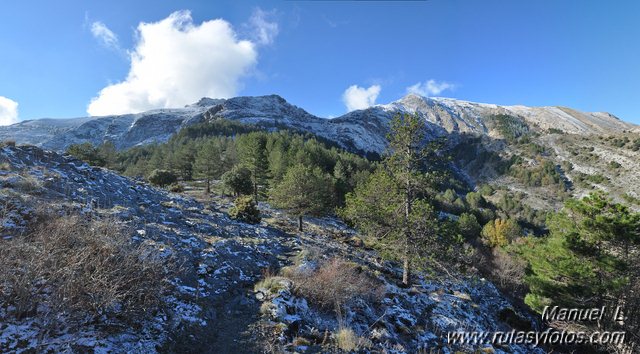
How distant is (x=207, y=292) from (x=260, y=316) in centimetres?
253

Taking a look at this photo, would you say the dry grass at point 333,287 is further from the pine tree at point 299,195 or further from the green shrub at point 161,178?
the green shrub at point 161,178

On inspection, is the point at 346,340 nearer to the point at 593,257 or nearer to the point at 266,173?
the point at 593,257

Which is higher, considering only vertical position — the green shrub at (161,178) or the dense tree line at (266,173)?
the dense tree line at (266,173)

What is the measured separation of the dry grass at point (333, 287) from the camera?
454 inches

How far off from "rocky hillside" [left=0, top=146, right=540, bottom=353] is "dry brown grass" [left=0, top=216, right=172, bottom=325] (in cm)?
14

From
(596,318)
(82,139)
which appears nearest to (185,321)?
(596,318)

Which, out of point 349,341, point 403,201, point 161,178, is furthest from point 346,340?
point 161,178

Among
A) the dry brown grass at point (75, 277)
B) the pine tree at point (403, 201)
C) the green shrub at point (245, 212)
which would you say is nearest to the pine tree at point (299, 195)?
the green shrub at point (245, 212)

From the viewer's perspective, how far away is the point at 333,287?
1215 cm

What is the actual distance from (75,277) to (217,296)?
5.40 metres

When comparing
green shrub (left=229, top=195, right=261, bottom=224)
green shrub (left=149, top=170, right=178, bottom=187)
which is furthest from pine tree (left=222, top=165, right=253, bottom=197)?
green shrub (left=229, top=195, right=261, bottom=224)

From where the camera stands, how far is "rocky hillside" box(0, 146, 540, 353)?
22.5 ft

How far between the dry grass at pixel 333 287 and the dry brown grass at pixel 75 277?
5537 mm

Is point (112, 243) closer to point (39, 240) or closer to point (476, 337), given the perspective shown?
point (39, 240)
